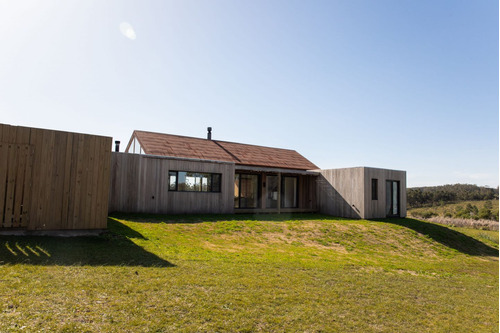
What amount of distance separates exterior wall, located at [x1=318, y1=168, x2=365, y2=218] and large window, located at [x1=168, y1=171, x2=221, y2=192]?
24.1ft

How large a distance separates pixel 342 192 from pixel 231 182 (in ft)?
22.8

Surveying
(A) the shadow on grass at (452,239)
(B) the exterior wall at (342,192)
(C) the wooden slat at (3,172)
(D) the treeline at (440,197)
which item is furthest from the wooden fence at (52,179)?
(D) the treeline at (440,197)

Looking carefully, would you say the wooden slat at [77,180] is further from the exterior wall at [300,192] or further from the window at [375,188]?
the window at [375,188]

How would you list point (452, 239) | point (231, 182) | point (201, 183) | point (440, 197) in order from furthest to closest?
1. point (440, 197)
2. point (231, 182)
3. point (201, 183)
4. point (452, 239)

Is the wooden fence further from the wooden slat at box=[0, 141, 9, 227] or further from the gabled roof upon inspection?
the gabled roof

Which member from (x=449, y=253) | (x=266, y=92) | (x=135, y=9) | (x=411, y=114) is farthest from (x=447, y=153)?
(x=135, y=9)

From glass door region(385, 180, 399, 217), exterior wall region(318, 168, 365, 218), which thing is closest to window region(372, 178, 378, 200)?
glass door region(385, 180, 399, 217)

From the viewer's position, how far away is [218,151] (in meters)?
17.8

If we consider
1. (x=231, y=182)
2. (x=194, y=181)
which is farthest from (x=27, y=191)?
(x=231, y=182)

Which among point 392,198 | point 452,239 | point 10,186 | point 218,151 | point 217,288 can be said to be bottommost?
point 452,239

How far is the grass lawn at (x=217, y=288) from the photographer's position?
3.18 m

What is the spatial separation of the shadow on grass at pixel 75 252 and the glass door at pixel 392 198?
15.3m

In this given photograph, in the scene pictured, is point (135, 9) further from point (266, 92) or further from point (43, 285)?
point (43, 285)

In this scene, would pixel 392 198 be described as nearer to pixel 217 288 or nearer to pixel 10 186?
pixel 217 288
